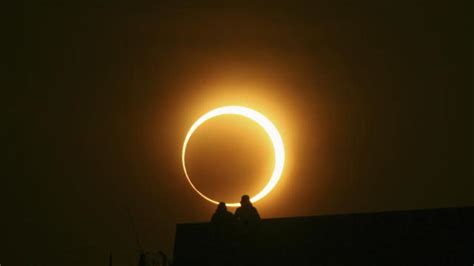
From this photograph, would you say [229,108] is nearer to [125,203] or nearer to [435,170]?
[125,203]

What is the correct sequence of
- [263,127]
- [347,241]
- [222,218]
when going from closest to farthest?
[347,241] → [222,218] → [263,127]

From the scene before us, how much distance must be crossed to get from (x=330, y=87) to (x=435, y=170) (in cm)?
107

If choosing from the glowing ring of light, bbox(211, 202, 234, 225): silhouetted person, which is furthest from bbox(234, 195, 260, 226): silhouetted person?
the glowing ring of light

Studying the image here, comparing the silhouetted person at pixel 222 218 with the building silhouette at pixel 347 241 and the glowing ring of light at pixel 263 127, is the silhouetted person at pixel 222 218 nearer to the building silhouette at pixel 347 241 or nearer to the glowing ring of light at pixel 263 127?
the building silhouette at pixel 347 241

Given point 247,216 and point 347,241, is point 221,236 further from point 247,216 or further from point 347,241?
point 347,241

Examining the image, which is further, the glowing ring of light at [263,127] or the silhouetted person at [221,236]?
the glowing ring of light at [263,127]

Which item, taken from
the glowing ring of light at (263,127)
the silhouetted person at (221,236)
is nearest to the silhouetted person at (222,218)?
the silhouetted person at (221,236)

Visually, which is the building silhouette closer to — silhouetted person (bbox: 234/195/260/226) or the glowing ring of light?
silhouetted person (bbox: 234/195/260/226)

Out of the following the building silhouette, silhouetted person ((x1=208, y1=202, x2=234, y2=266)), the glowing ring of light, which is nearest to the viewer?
the building silhouette

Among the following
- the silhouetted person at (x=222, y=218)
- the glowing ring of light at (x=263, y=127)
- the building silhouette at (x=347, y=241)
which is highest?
the glowing ring of light at (x=263, y=127)

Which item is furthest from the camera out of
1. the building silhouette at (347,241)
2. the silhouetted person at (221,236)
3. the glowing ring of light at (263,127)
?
the glowing ring of light at (263,127)

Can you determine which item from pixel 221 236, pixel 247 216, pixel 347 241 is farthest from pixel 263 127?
pixel 347 241

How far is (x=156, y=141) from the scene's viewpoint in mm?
3613

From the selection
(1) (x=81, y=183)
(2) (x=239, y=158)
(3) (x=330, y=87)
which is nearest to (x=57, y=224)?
(1) (x=81, y=183)
